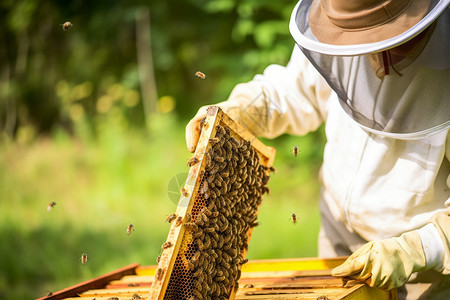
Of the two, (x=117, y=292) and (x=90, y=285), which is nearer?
(x=117, y=292)

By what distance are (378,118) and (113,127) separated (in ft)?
22.0

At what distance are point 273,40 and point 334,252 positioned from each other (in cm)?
468

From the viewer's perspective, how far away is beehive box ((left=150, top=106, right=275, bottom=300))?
2.25 metres

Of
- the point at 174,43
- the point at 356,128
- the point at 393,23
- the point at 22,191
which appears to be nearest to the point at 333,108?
the point at 356,128

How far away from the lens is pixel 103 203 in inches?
284

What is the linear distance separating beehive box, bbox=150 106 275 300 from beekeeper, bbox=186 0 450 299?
0.65 ft

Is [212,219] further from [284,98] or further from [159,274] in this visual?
[284,98]

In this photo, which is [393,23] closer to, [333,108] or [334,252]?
[333,108]

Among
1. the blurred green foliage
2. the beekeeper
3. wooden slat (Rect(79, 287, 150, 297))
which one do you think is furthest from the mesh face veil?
the blurred green foliage

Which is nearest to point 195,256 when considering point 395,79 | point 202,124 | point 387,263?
point 202,124

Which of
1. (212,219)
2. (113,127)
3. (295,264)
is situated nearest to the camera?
(212,219)

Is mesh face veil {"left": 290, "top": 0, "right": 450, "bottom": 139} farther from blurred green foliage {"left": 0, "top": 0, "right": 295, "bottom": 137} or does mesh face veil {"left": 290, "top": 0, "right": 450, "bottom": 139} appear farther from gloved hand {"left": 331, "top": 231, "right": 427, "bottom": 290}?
blurred green foliage {"left": 0, "top": 0, "right": 295, "bottom": 137}

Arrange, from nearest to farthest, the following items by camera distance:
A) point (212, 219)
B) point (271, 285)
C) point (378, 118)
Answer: point (212, 219) → point (378, 118) → point (271, 285)

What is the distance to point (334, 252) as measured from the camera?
342cm
